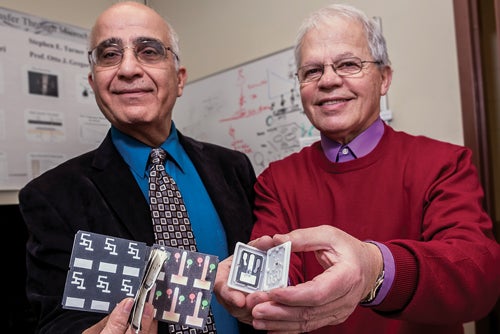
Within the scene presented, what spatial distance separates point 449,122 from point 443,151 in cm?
78

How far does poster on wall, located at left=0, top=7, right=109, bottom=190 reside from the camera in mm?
2504

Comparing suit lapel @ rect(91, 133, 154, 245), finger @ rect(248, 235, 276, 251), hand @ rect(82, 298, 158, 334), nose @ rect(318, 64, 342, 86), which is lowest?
hand @ rect(82, 298, 158, 334)

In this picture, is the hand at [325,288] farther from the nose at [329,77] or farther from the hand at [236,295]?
the nose at [329,77]

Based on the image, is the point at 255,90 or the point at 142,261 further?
the point at 255,90

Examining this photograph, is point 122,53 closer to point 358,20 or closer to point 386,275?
point 358,20

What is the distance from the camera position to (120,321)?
901 mm

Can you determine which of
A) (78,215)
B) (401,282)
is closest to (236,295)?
(401,282)

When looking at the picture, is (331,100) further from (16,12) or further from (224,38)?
(16,12)

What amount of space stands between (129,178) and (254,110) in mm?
1405

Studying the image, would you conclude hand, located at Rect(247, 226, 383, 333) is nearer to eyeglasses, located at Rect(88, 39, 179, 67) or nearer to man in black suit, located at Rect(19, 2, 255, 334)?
man in black suit, located at Rect(19, 2, 255, 334)

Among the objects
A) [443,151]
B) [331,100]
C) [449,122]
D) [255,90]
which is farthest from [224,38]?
[443,151]

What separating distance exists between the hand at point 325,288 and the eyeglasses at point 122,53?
83 centimetres

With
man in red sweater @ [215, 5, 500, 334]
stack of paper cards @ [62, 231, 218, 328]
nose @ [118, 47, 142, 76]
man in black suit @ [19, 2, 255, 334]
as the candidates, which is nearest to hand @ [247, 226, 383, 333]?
man in red sweater @ [215, 5, 500, 334]

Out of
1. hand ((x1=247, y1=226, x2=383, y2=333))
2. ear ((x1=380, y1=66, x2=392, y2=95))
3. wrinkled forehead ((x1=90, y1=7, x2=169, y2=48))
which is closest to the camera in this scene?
hand ((x1=247, y1=226, x2=383, y2=333))
